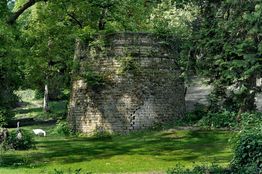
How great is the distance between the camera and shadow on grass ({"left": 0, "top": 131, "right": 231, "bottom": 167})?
20000 mm

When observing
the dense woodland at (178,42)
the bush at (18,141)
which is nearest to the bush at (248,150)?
the dense woodland at (178,42)

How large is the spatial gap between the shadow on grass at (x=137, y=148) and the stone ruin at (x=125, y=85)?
55.3 inches

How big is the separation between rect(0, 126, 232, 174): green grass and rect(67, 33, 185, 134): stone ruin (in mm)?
1248

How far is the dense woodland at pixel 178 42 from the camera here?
518 inches

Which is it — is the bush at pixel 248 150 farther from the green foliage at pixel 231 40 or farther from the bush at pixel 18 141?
the bush at pixel 18 141

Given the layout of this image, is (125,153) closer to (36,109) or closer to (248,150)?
(248,150)

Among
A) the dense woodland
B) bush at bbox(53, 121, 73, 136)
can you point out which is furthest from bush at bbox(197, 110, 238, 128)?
bush at bbox(53, 121, 73, 136)

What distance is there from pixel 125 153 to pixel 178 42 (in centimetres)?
1035

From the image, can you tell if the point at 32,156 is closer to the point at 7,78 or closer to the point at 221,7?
the point at 221,7

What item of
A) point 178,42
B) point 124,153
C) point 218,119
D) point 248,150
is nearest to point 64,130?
point 178,42

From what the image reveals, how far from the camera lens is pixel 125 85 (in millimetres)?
28562

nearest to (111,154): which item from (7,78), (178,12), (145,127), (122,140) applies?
(122,140)

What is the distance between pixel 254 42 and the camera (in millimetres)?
12766

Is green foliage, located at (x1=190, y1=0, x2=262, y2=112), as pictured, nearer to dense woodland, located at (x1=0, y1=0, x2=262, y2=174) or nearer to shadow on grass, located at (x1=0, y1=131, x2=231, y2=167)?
dense woodland, located at (x1=0, y1=0, x2=262, y2=174)
